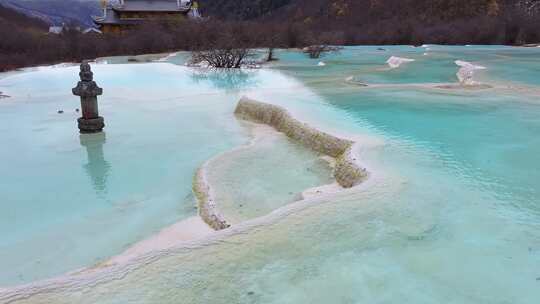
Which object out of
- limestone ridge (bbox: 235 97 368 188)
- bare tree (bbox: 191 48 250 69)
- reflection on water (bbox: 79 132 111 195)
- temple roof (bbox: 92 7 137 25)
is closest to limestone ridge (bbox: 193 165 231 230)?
reflection on water (bbox: 79 132 111 195)

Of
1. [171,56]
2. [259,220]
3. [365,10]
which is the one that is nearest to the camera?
[259,220]

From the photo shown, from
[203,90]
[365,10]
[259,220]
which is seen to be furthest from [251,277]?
[365,10]

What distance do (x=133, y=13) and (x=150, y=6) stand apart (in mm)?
1475

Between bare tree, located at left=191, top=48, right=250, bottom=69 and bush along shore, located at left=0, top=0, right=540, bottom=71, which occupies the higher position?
bush along shore, located at left=0, top=0, right=540, bottom=71

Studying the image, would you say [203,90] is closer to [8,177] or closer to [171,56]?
[8,177]

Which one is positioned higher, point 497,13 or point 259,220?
point 497,13

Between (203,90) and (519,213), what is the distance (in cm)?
1007

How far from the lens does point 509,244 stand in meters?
3.37

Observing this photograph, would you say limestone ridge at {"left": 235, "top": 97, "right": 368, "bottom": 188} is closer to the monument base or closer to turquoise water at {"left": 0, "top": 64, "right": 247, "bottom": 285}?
turquoise water at {"left": 0, "top": 64, "right": 247, "bottom": 285}

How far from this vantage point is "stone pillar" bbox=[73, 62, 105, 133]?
7.80 meters

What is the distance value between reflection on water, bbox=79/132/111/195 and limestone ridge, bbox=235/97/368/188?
283 cm

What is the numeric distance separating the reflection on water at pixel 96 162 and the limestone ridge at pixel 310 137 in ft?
9.30

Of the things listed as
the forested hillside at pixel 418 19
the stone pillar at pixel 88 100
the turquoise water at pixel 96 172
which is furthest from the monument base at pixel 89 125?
the forested hillside at pixel 418 19

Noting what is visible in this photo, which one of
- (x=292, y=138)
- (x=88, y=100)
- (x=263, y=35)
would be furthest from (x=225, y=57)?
(x=292, y=138)
